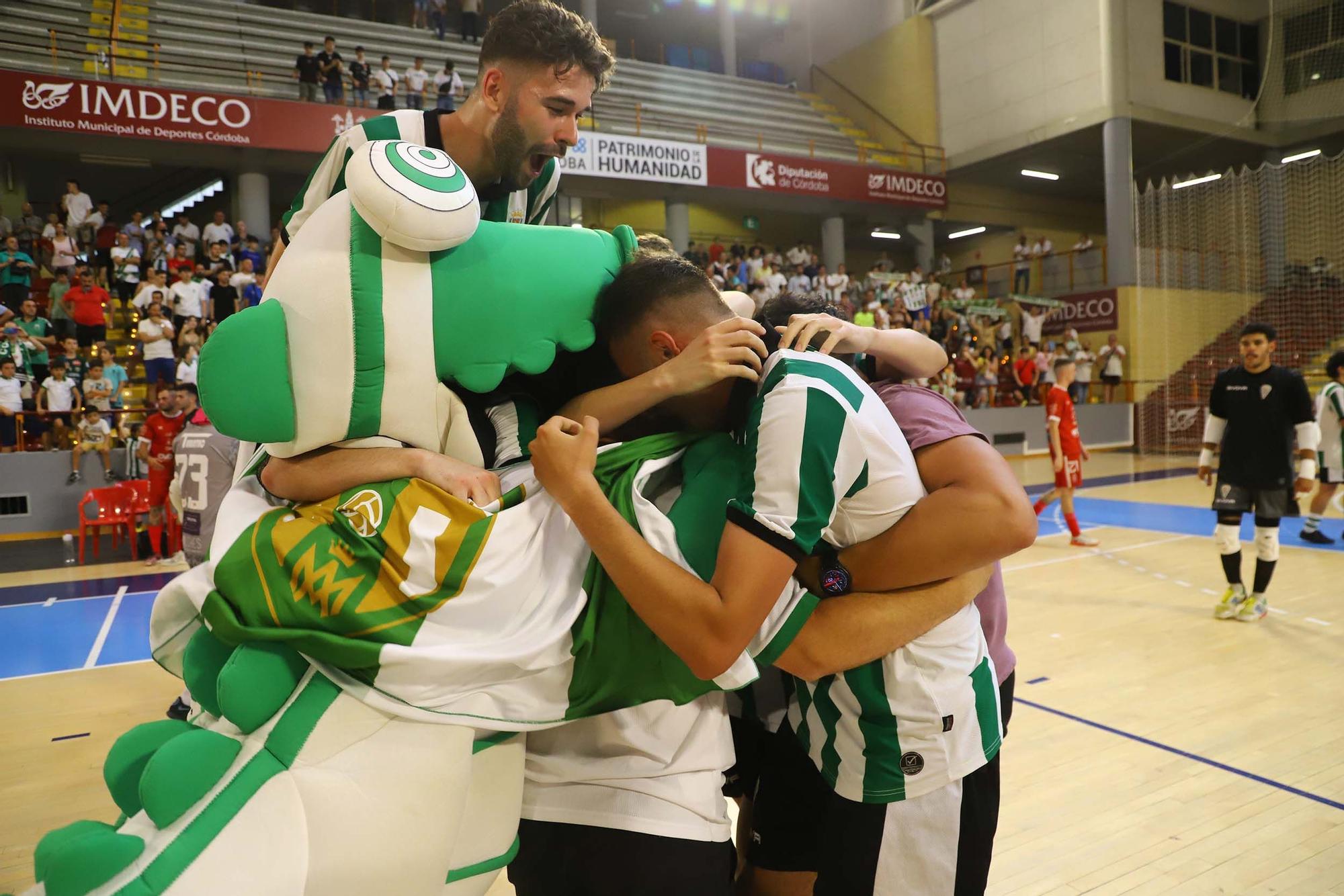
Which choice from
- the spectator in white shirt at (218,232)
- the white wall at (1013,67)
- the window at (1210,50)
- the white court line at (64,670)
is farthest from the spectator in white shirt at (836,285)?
the white court line at (64,670)

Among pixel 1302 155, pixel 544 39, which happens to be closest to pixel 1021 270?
pixel 1302 155

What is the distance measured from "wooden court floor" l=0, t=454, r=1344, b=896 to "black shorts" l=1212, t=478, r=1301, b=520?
0.66 m

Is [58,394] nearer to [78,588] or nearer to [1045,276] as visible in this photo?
[78,588]

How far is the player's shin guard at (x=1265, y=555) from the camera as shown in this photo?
213 inches

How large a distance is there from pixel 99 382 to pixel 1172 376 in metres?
17.4

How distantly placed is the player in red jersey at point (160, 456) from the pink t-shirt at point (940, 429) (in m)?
7.33

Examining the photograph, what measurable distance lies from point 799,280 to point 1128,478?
705 cm

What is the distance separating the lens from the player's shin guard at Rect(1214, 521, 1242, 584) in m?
5.48

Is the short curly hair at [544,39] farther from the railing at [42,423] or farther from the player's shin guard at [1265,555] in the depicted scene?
the railing at [42,423]

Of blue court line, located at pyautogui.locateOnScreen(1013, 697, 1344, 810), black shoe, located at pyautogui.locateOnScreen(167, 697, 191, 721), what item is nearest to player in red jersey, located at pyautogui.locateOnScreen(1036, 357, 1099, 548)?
blue court line, located at pyautogui.locateOnScreen(1013, 697, 1344, 810)

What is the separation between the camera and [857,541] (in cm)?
139

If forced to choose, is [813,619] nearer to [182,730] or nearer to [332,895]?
[332,895]

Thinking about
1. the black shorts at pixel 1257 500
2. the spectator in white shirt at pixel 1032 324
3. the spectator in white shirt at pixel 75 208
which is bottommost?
the black shorts at pixel 1257 500

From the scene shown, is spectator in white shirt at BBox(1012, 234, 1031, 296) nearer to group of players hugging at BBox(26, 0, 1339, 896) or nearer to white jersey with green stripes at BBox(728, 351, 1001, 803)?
group of players hugging at BBox(26, 0, 1339, 896)
